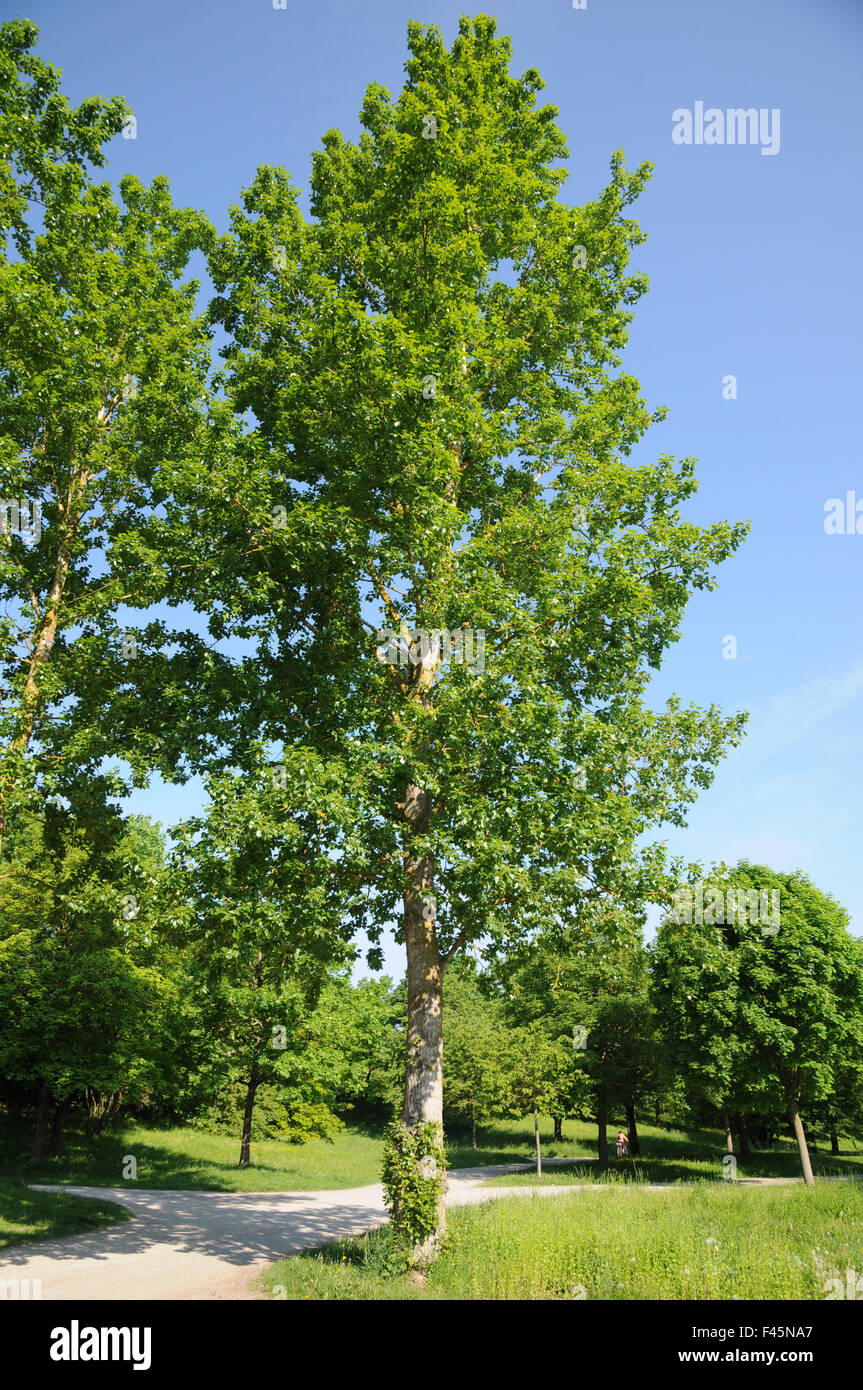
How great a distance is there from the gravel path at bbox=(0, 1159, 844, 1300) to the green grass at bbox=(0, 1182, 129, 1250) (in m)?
0.43

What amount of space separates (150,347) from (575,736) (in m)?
12.2

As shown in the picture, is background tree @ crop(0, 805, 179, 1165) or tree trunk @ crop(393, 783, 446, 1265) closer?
tree trunk @ crop(393, 783, 446, 1265)

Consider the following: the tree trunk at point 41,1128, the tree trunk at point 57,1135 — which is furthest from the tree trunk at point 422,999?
the tree trunk at point 57,1135

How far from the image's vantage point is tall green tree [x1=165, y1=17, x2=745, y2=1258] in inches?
402

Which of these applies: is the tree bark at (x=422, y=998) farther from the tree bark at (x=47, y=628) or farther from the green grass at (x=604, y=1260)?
the tree bark at (x=47, y=628)

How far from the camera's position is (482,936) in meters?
11.4

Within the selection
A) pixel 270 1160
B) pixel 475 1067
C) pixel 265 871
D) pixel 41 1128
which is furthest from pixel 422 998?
pixel 475 1067

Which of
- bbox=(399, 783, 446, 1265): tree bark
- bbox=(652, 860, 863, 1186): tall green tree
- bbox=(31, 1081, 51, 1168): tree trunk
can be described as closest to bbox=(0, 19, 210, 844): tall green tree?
bbox=(399, 783, 446, 1265): tree bark

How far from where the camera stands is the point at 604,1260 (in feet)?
31.2

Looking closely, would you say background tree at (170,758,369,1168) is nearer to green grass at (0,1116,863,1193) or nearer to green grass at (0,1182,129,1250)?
green grass at (0,1182,129,1250)

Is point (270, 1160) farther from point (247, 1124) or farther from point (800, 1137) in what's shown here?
point (800, 1137)

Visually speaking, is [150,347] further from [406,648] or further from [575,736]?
[575,736]

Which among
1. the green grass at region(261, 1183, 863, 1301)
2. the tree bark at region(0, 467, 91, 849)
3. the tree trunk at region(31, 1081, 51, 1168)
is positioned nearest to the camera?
the green grass at region(261, 1183, 863, 1301)

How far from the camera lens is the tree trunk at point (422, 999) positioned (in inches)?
420
